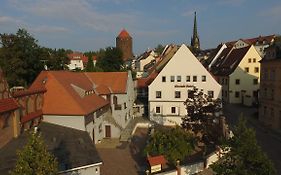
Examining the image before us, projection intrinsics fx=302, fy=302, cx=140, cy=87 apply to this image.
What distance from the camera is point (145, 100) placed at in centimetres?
5159

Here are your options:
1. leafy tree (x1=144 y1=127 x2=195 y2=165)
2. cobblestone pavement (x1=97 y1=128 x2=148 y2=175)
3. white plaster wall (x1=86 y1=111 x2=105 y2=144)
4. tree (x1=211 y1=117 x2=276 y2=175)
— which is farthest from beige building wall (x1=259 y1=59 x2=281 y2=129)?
tree (x1=211 y1=117 x2=276 y2=175)

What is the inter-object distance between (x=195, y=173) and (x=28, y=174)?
1442cm

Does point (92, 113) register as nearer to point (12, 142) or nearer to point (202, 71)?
point (12, 142)

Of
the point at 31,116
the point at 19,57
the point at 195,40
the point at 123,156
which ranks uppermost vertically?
the point at 195,40

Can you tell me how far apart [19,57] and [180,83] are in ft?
78.7

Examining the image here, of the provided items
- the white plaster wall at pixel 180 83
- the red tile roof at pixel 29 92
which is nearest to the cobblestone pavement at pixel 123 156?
the white plaster wall at pixel 180 83

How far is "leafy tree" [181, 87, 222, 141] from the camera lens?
26.6 meters

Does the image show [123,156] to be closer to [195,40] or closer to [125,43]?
[195,40]

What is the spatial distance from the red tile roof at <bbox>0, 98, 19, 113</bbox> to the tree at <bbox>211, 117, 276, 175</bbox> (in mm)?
15123

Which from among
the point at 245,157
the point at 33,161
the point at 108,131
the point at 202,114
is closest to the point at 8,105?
the point at 33,161

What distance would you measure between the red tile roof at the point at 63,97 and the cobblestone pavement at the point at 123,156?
14.6 feet

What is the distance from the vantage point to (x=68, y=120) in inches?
1163

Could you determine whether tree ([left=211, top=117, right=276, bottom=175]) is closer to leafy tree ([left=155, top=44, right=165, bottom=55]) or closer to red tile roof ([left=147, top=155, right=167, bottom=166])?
red tile roof ([left=147, top=155, right=167, bottom=166])

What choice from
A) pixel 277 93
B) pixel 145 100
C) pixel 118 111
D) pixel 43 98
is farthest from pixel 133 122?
pixel 277 93
